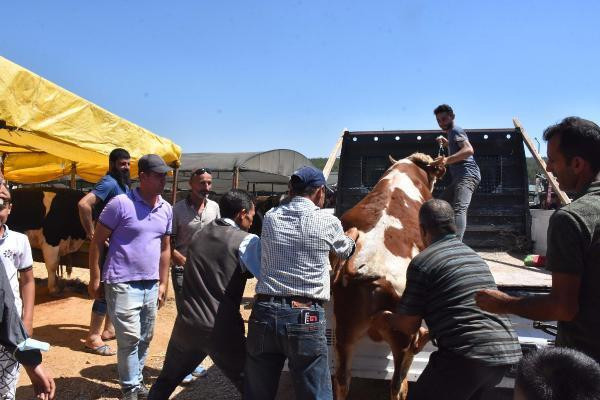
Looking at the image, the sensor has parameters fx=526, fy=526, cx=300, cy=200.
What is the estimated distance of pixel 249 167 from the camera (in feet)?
74.1

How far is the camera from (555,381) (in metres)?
1.31

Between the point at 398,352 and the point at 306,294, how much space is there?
0.98 meters

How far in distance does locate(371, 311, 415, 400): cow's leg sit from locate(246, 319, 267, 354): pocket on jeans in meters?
0.84

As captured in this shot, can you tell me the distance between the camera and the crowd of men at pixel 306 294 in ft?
6.31

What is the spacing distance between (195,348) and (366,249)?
51.2 inches

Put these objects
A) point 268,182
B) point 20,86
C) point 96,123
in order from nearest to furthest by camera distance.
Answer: point 20,86
point 96,123
point 268,182

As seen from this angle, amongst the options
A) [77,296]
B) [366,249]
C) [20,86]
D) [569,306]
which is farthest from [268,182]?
[569,306]

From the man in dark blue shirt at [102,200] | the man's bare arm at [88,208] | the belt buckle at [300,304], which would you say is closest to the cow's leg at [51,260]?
the man in dark blue shirt at [102,200]

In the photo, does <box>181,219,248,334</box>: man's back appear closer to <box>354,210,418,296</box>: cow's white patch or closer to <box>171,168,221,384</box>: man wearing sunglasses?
<box>354,210,418,296</box>: cow's white patch

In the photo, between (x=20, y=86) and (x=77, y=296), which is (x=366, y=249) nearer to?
(x=20, y=86)

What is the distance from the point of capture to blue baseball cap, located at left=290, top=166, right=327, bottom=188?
301 centimetres

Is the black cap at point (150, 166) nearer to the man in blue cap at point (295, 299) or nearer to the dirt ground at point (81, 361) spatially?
the man in blue cap at point (295, 299)

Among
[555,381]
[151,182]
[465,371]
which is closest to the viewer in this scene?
[555,381]

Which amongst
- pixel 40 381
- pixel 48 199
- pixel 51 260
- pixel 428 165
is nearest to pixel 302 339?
pixel 40 381
